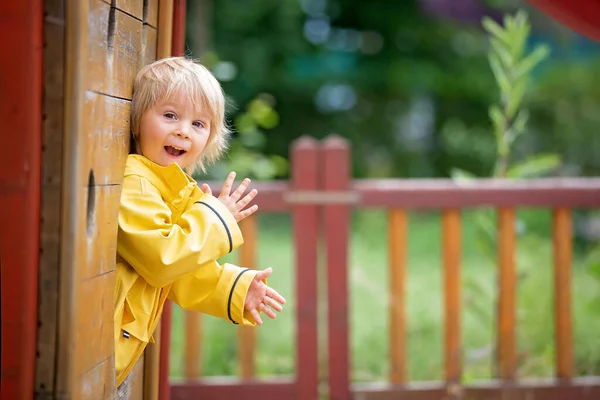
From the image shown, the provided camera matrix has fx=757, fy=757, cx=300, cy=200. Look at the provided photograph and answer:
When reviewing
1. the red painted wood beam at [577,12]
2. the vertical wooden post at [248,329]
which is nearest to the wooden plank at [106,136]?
the red painted wood beam at [577,12]

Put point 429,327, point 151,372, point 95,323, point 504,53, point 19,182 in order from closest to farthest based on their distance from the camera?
point 19,182, point 95,323, point 151,372, point 504,53, point 429,327

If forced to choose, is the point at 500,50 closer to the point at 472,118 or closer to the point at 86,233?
the point at 86,233

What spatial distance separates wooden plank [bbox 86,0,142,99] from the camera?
1664mm

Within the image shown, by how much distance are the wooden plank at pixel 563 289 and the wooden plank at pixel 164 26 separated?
2517 mm

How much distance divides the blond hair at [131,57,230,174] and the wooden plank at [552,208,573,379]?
247cm

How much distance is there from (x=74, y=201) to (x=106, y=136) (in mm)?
236

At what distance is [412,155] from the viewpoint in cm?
1195

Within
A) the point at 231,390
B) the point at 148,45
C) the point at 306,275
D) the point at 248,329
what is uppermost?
the point at 148,45

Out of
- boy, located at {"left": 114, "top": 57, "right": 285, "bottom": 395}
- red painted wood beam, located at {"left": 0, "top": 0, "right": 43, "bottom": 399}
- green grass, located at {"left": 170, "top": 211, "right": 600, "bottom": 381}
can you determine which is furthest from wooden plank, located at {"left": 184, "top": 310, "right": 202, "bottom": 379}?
red painted wood beam, located at {"left": 0, "top": 0, "right": 43, "bottom": 399}

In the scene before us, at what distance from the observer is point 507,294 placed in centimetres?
392

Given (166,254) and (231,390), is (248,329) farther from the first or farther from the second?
(166,254)

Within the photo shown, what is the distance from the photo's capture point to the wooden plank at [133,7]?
6.05 ft

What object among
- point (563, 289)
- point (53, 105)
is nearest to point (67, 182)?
point (53, 105)

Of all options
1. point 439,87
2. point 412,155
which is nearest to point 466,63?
point 439,87
